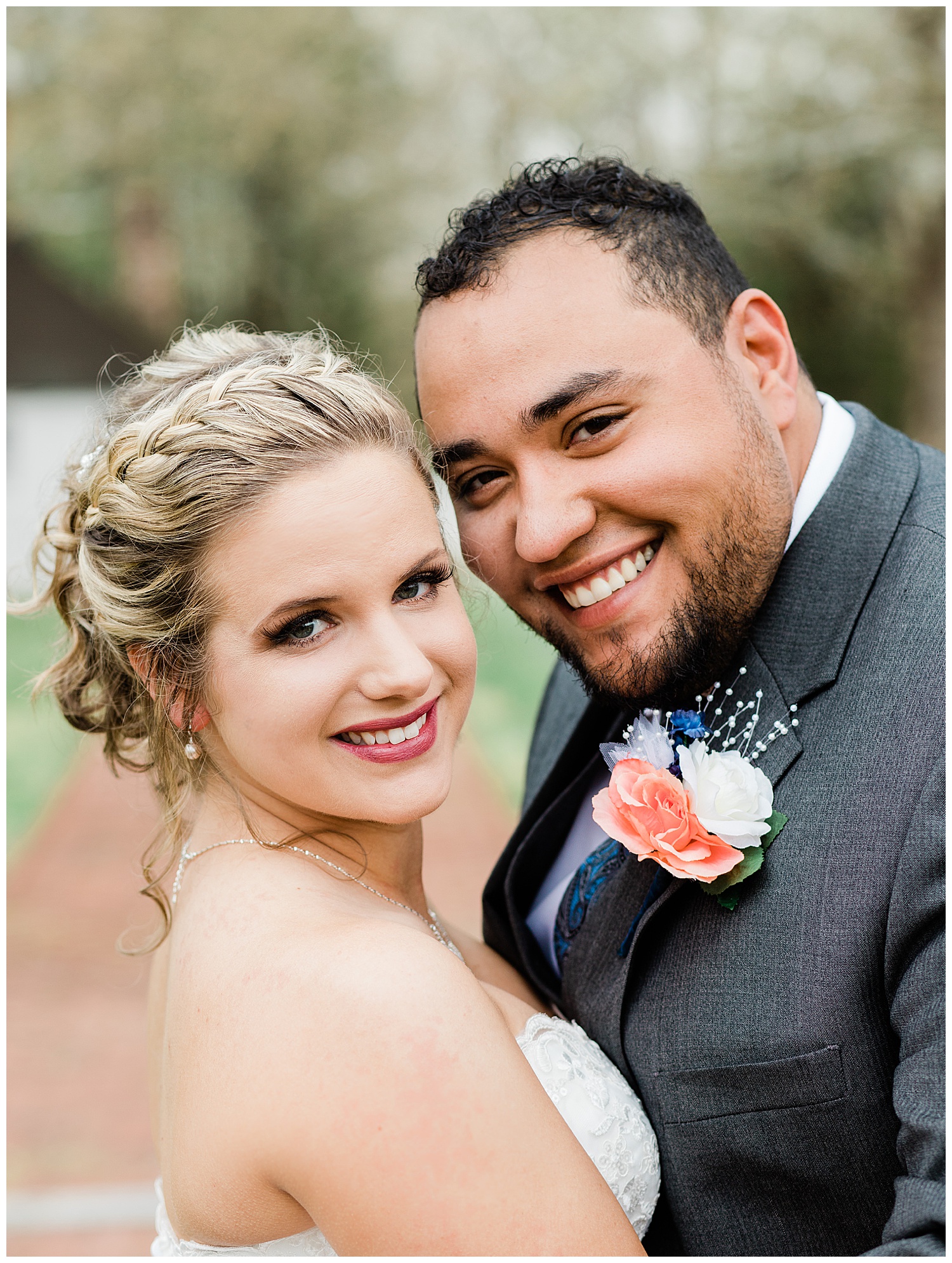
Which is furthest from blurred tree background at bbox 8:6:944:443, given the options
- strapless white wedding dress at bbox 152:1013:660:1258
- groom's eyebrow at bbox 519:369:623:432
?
strapless white wedding dress at bbox 152:1013:660:1258

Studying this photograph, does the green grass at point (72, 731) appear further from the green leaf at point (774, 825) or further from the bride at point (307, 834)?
the green leaf at point (774, 825)

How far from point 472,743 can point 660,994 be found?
11.5 m

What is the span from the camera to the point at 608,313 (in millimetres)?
2523

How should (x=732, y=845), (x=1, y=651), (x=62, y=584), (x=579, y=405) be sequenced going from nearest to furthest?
(x=732, y=845), (x=579, y=405), (x=62, y=584), (x=1, y=651)

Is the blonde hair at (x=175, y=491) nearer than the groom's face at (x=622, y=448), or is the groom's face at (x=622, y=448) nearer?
the blonde hair at (x=175, y=491)

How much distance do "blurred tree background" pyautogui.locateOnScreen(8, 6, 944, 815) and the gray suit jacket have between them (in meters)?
8.99

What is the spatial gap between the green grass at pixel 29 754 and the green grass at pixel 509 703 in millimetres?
4291

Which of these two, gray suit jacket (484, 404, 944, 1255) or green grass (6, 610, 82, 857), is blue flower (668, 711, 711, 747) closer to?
gray suit jacket (484, 404, 944, 1255)

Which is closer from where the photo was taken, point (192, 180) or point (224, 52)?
point (224, 52)

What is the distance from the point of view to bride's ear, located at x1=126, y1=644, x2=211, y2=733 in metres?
2.48

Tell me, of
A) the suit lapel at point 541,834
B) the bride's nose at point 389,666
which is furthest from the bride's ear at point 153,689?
the suit lapel at point 541,834

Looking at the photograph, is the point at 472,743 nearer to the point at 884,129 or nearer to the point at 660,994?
the point at 884,129

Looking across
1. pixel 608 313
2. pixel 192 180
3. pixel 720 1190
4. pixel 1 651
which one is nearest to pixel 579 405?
pixel 608 313

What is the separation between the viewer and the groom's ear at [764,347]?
271cm
